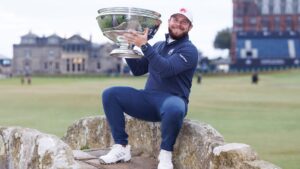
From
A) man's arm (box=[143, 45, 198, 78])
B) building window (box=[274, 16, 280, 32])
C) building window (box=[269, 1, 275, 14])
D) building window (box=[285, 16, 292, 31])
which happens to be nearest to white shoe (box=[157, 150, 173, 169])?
man's arm (box=[143, 45, 198, 78])

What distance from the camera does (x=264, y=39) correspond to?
5468 inches

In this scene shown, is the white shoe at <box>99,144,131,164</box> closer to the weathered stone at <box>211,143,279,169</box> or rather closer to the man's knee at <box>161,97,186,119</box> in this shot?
the man's knee at <box>161,97,186,119</box>

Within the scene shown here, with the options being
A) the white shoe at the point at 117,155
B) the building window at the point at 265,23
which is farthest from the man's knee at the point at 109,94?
the building window at the point at 265,23

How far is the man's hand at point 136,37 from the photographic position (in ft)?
21.1

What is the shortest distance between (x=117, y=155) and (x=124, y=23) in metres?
1.39

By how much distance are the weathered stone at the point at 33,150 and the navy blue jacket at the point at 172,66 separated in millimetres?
1365

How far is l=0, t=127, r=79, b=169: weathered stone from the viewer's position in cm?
555

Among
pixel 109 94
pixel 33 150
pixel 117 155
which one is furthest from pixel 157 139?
pixel 33 150

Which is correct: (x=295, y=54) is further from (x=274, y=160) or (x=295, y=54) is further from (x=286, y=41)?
(x=274, y=160)

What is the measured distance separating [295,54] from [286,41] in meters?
4.45

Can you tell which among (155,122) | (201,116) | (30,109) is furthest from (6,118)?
(155,122)

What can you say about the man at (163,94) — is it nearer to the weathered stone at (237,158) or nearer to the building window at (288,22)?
the weathered stone at (237,158)

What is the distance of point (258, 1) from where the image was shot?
6599 inches

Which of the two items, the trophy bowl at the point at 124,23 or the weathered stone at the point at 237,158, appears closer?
the weathered stone at the point at 237,158
